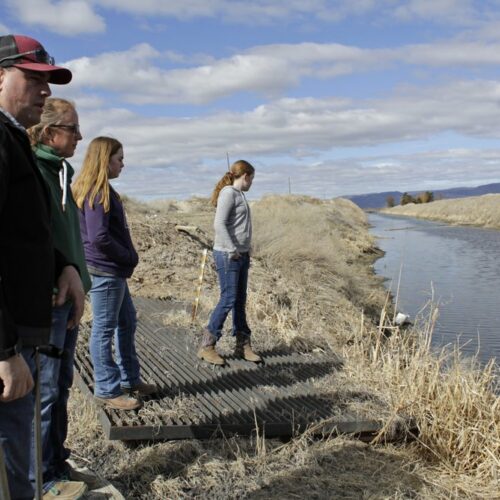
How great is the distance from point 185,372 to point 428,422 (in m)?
2.09

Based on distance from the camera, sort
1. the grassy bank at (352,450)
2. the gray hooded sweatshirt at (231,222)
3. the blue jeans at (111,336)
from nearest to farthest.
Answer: the grassy bank at (352,450), the blue jeans at (111,336), the gray hooded sweatshirt at (231,222)

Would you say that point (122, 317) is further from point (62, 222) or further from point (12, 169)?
point (12, 169)

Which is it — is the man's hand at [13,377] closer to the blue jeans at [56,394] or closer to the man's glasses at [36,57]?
the blue jeans at [56,394]

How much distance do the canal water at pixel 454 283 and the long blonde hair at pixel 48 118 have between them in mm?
3792

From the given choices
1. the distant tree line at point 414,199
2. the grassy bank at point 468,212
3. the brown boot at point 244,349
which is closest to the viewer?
the brown boot at point 244,349

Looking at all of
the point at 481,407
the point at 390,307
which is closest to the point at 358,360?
the point at 481,407

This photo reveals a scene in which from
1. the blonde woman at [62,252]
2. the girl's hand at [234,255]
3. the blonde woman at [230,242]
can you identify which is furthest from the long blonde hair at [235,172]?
the blonde woman at [62,252]

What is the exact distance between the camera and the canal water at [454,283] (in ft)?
38.1

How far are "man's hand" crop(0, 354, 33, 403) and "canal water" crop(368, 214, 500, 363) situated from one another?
14.3ft

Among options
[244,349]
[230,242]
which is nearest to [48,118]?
[230,242]

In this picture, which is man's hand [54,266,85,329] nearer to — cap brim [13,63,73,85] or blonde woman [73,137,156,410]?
cap brim [13,63,73,85]

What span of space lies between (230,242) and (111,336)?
162 cm

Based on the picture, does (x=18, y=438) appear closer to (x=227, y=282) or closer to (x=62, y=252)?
(x=62, y=252)

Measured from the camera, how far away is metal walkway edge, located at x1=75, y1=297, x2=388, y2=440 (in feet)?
14.5
